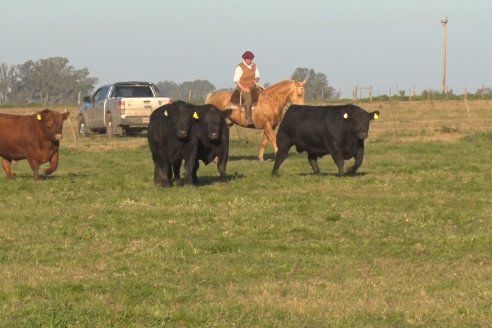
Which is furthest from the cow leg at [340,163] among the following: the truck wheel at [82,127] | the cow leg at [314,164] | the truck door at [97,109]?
the truck wheel at [82,127]

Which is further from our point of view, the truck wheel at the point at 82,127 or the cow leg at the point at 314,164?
the truck wheel at the point at 82,127

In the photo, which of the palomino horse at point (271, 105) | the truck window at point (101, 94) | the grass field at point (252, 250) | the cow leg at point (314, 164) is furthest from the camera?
the truck window at point (101, 94)

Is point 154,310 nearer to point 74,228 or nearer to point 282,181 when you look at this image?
point 74,228

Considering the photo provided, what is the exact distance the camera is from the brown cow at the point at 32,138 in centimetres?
1795

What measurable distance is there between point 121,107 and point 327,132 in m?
15.6

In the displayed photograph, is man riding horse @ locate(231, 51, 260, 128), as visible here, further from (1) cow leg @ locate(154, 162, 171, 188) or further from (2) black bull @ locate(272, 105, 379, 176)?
(1) cow leg @ locate(154, 162, 171, 188)

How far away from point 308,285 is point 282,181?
8551 millimetres

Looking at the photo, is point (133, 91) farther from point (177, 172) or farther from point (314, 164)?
point (177, 172)

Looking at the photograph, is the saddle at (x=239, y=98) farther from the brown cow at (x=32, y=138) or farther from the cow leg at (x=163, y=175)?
the cow leg at (x=163, y=175)

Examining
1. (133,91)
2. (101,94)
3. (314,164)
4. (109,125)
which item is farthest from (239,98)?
(101,94)

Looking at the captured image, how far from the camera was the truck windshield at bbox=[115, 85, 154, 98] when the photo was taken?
112 feet

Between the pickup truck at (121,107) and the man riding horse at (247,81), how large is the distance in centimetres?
996

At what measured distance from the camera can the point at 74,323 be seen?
25.3 feet

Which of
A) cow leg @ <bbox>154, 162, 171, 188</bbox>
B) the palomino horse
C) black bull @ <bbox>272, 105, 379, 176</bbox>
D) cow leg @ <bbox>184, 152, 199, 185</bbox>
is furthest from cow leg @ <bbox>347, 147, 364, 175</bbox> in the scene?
the palomino horse
